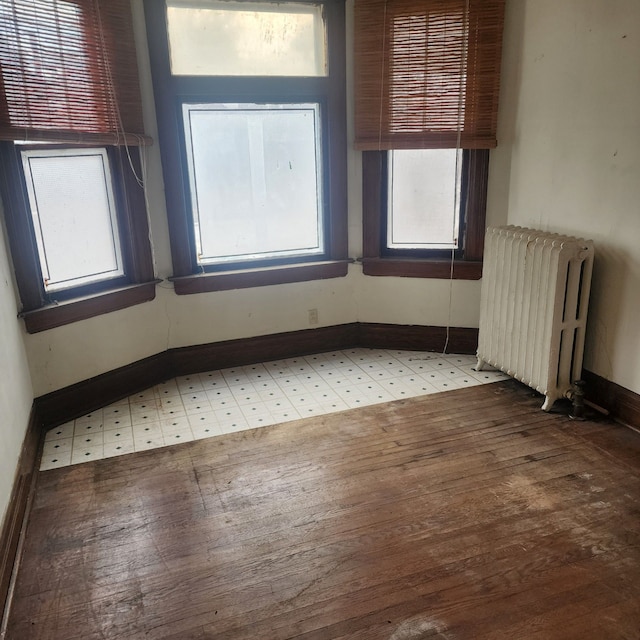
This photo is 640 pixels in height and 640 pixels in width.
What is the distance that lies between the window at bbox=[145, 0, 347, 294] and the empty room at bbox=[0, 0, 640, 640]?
0.05 feet

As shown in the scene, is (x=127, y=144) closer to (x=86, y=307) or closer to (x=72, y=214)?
(x=72, y=214)

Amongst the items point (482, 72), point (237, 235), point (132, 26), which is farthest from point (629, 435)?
point (132, 26)

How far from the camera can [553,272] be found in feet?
9.23

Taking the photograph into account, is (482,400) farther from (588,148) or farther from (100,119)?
(100,119)

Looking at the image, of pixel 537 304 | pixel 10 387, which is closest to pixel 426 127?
pixel 537 304

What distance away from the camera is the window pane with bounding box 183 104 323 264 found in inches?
135

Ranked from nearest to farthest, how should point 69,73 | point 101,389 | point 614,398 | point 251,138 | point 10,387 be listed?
point 10,387 < point 69,73 < point 614,398 < point 101,389 < point 251,138

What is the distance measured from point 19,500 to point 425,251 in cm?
270

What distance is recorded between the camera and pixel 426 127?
3459 mm

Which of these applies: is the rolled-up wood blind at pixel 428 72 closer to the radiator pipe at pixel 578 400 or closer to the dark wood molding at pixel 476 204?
the dark wood molding at pixel 476 204

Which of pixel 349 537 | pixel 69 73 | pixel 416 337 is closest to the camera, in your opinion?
pixel 349 537

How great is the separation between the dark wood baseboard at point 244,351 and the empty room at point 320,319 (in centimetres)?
2

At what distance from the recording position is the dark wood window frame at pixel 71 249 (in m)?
2.74

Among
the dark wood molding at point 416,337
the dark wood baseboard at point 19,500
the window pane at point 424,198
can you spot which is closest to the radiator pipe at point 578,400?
the dark wood molding at point 416,337
